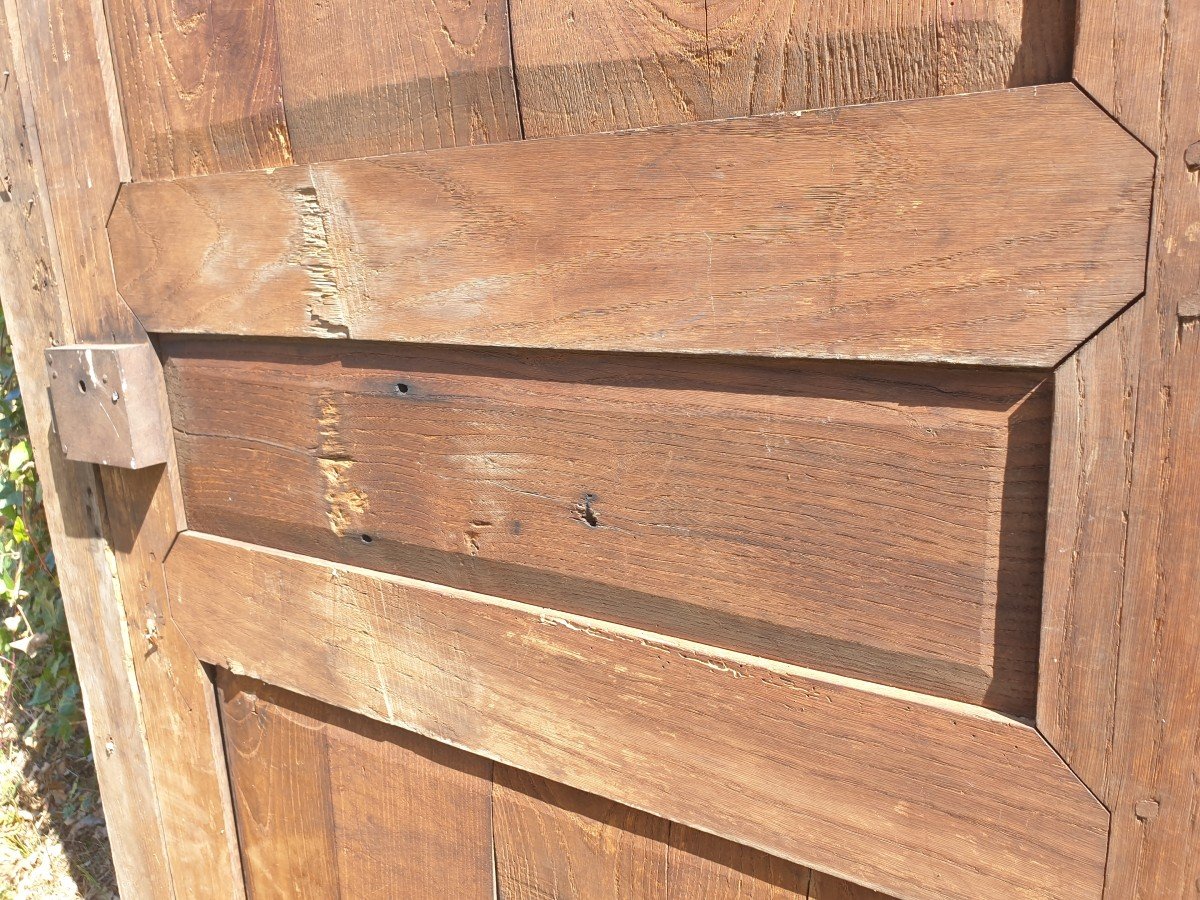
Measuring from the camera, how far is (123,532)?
1.38 meters

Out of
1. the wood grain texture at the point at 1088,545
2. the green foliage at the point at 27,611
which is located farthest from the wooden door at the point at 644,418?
the green foliage at the point at 27,611

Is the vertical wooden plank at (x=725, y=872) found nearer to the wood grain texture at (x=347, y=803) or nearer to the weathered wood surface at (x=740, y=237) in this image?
the wood grain texture at (x=347, y=803)

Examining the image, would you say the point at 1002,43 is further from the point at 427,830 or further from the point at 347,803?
the point at 347,803

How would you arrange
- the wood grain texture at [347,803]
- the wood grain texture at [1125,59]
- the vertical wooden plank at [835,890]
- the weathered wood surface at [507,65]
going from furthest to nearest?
the wood grain texture at [347,803] → the vertical wooden plank at [835,890] → the weathered wood surface at [507,65] → the wood grain texture at [1125,59]

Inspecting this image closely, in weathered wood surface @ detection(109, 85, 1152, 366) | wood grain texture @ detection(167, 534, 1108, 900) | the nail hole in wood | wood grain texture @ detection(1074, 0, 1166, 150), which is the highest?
wood grain texture @ detection(1074, 0, 1166, 150)

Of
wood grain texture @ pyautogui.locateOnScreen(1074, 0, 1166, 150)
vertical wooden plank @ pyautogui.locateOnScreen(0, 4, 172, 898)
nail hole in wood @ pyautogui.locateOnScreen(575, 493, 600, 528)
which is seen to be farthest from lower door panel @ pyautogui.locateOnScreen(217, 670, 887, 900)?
wood grain texture @ pyautogui.locateOnScreen(1074, 0, 1166, 150)

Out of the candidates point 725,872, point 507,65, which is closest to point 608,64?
point 507,65

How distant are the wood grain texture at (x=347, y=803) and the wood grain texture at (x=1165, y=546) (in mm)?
709

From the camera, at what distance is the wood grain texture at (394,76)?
89 centimetres

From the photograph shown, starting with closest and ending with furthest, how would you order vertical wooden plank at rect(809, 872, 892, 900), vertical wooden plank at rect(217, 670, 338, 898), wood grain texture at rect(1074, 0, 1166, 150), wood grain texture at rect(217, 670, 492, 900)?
wood grain texture at rect(1074, 0, 1166, 150)
vertical wooden plank at rect(809, 872, 892, 900)
wood grain texture at rect(217, 670, 492, 900)
vertical wooden plank at rect(217, 670, 338, 898)

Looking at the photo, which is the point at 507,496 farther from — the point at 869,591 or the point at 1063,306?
the point at 1063,306

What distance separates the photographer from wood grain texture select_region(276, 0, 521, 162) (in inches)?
34.9

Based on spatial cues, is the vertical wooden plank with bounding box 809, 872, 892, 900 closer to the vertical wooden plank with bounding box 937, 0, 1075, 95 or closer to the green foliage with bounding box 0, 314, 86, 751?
the vertical wooden plank with bounding box 937, 0, 1075, 95

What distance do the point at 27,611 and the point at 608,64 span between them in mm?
2380
